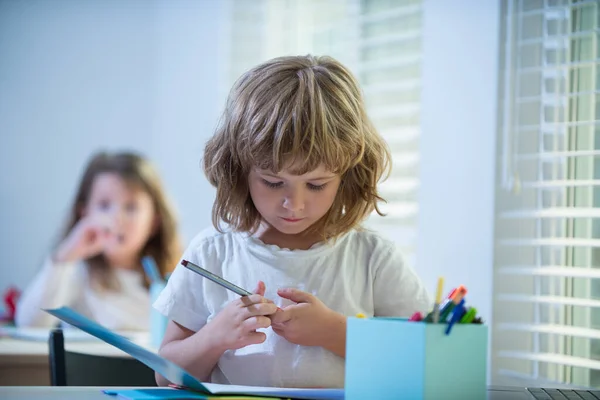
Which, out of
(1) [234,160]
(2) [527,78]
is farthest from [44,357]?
(2) [527,78]

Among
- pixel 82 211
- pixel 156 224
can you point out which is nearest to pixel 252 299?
pixel 156 224

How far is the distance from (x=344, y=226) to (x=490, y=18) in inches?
34.9

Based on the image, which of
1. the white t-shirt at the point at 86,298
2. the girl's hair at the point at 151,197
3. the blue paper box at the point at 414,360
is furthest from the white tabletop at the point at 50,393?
the girl's hair at the point at 151,197

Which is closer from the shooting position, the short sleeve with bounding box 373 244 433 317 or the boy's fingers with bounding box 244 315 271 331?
the boy's fingers with bounding box 244 315 271 331

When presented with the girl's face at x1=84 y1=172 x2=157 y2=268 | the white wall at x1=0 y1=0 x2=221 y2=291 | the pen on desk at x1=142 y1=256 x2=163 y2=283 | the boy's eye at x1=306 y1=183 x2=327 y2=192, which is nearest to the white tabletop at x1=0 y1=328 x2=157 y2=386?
the pen on desk at x1=142 y1=256 x2=163 y2=283

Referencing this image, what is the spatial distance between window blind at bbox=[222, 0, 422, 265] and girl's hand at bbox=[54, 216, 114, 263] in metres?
0.84

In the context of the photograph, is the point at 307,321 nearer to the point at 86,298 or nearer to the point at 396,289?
the point at 396,289

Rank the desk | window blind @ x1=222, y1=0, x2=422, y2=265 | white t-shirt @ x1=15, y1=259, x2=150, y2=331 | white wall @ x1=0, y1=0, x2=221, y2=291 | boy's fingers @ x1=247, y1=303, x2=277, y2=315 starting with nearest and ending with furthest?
boy's fingers @ x1=247, y1=303, x2=277, y2=315 → the desk → window blind @ x1=222, y1=0, x2=422, y2=265 → white t-shirt @ x1=15, y1=259, x2=150, y2=331 → white wall @ x1=0, y1=0, x2=221, y2=291

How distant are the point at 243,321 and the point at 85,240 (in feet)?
6.93

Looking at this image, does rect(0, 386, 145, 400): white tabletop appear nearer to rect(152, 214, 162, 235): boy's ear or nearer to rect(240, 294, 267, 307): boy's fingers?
rect(240, 294, 267, 307): boy's fingers

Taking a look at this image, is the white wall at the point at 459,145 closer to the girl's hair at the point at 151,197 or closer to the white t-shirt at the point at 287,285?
the white t-shirt at the point at 287,285

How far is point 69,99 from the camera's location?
3670 mm

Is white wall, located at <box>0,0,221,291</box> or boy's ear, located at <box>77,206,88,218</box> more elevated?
white wall, located at <box>0,0,221,291</box>

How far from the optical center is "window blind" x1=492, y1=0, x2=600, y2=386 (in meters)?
1.59
